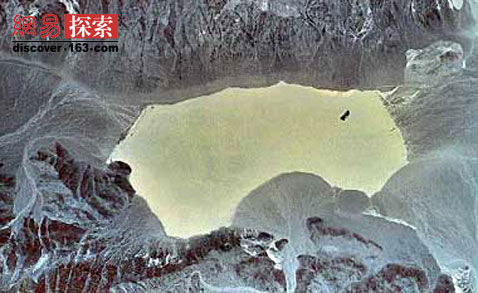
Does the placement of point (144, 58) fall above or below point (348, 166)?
above

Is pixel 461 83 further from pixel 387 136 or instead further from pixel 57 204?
pixel 57 204

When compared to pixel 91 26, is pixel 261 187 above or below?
below

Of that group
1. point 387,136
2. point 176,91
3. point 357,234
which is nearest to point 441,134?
point 387,136

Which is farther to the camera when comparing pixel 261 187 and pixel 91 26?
pixel 261 187

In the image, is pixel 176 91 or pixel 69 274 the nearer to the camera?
pixel 69 274

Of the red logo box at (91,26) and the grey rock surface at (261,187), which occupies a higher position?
the red logo box at (91,26)

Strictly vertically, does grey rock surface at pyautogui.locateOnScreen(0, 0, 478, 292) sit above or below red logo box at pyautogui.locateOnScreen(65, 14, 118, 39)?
below

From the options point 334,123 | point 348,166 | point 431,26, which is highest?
point 431,26
